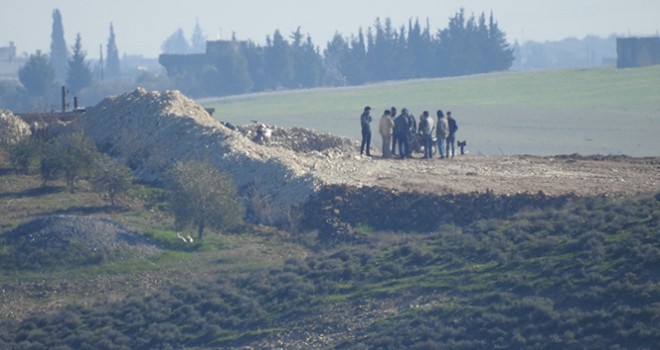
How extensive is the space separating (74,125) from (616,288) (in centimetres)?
2071

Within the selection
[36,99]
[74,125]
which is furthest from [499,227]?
[36,99]

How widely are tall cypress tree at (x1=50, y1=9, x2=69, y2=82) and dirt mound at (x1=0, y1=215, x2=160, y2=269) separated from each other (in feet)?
348

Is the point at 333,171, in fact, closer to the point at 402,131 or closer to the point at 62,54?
the point at 402,131

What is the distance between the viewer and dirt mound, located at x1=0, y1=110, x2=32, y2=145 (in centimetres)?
3328

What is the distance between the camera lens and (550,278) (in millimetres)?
17109

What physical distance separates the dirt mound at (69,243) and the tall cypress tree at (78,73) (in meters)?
69.6

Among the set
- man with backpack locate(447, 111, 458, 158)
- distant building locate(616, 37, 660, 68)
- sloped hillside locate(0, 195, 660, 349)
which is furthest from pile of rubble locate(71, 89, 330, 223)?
distant building locate(616, 37, 660, 68)

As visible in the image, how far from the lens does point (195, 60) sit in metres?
97.2

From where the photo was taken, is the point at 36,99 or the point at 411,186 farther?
the point at 36,99

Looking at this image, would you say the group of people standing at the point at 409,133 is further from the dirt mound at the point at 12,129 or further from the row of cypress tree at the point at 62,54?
the row of cypress tree at the point at 62,54

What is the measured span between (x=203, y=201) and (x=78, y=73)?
233 feet

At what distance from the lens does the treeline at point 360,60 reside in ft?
301

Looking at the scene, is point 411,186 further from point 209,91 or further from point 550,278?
→ point 209,91

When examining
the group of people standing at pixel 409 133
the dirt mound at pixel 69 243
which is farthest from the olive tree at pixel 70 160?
the group of people standing at pixel 409 133
